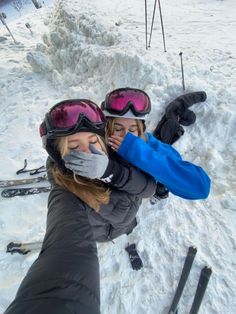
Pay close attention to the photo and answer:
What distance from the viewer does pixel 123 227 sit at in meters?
2.98

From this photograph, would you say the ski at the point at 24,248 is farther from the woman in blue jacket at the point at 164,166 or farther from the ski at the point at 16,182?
the woman in blue jacket at the point at 164,166

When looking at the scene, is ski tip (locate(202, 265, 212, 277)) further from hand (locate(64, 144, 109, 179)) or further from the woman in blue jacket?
hand (locate(64, 144, 109, 179))

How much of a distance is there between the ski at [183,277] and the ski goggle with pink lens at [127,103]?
185cm

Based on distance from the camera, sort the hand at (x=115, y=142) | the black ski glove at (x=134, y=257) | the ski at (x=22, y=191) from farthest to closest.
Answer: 1. the ski at (x=22, y=191)
2. the black ski glove at (x=134, y=257)
3. the hand at (x=115, y=142)

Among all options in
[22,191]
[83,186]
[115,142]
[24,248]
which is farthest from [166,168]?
[22,191]

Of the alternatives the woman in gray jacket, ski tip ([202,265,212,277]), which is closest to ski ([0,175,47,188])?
the woman in gray jacket

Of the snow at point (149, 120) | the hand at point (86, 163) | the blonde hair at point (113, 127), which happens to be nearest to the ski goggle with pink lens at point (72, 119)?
the hand at point (86, 163)

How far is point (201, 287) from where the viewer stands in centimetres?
292

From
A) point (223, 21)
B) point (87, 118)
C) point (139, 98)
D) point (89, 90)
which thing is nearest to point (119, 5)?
point (223, 21)

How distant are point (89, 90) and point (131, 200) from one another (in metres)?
4.50

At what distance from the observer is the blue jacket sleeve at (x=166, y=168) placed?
7.72ft

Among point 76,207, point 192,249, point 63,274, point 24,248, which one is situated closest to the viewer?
point 63,274

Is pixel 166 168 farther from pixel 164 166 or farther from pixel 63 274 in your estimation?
pixel 63 274

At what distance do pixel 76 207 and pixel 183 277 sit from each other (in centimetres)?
184
